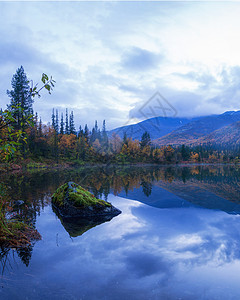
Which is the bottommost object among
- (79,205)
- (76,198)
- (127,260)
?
(127,260)

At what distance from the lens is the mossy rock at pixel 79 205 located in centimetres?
956

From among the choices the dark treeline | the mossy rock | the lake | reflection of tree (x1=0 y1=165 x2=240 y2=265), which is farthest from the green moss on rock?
the dark treeline

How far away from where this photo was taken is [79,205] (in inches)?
383

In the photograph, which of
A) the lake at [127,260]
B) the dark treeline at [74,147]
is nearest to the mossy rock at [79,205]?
the lake at [127,260]

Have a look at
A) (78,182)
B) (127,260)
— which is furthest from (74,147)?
(127,260)

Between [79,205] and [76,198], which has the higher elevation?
[76,198]

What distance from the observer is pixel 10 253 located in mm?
5492

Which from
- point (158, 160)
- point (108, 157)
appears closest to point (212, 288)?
point (108, 157)

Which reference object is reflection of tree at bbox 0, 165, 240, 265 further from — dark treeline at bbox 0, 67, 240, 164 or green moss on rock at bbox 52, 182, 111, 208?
dark treeline at bbox 0, 67, 240, 164

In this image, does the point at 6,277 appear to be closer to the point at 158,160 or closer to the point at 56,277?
the point at 56,277

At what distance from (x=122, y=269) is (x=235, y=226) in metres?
6.55

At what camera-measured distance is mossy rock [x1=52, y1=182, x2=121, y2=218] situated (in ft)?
31.4

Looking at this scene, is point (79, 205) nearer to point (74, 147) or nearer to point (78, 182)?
point (78, 182)

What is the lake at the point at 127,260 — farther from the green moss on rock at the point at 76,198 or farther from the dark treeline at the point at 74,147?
the dark treeline at the point at 74,147
